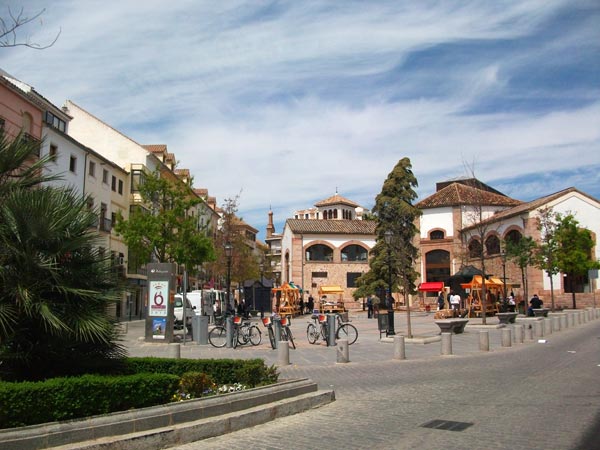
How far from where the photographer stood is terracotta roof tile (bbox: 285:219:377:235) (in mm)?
64562

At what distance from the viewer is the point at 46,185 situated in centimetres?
776

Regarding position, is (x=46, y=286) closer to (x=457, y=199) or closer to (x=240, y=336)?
(x=240, y=336)

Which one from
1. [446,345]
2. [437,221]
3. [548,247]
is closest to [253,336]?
[446,345]

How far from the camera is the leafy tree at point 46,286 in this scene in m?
6.97

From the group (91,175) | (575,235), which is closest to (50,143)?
(91,175)

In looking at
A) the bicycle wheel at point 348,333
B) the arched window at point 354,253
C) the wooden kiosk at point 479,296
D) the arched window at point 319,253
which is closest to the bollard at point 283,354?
the bicycle wheel at point 348,333

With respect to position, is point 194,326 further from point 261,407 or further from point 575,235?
point 575,235

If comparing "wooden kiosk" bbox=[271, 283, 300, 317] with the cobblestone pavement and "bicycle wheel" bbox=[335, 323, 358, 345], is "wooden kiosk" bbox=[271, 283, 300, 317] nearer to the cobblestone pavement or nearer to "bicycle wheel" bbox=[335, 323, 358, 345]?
"bicycle wheel" bbox=[335, 323, 358, 345]

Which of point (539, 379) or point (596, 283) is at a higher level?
point (596, 283)

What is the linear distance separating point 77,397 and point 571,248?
44002mm

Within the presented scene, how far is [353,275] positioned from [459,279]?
2786cm

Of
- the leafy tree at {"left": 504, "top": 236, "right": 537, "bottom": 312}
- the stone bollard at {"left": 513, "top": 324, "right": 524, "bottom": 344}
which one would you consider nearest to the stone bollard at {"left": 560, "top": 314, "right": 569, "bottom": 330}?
the stone bollard at {"left": 513, "top": 324, "right": 524, "bottom": 344}

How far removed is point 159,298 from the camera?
776 inches

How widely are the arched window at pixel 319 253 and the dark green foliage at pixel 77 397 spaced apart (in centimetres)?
5684
